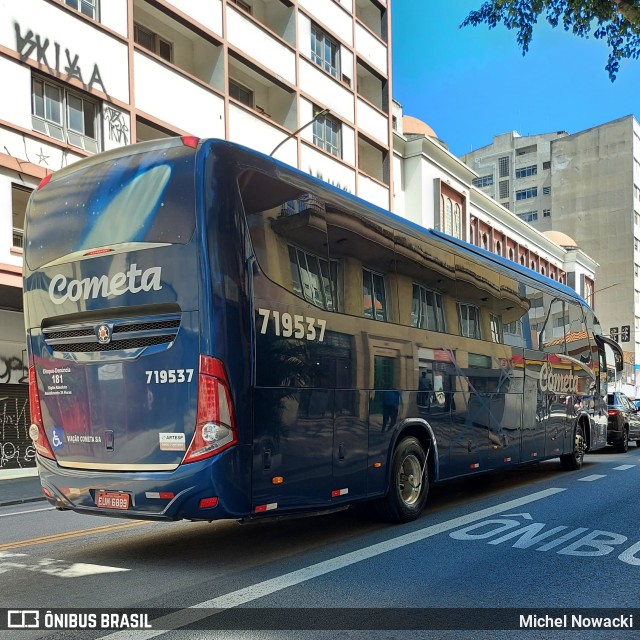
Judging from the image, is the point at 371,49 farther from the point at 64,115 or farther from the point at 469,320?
the point at 469,320

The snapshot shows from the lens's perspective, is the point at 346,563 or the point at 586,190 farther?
the point at 586,190

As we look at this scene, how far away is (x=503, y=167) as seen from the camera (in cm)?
9606

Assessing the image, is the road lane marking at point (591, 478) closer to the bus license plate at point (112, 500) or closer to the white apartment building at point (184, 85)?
the bus license plate at point (112, 500)

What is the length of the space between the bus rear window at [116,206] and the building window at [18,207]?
1071 centimetres

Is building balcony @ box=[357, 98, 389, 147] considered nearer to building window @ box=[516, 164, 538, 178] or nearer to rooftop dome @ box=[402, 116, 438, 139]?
rooftop dome @ box=[402, 116, 438, 139]

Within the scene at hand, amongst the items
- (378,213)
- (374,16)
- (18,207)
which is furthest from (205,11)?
(378,213)

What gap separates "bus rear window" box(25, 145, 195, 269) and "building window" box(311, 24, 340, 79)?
22.7m

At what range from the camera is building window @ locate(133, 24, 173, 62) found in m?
21.9

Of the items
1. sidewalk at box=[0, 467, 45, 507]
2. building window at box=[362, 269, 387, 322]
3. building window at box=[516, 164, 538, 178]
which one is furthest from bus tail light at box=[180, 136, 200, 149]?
building window at box=[516, 164, 538, 178]

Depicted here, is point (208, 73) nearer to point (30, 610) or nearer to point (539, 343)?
point (539, 343)

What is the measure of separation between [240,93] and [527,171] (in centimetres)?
7396

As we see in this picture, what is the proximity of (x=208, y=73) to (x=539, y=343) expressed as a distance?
15531 mm

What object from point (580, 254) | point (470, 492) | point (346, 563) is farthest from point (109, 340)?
point (580, 254)

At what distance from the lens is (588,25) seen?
33.6 feet
